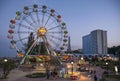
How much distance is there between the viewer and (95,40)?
18150 cm

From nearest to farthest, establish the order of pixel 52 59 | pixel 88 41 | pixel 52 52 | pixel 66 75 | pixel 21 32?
pixel 66 75 < pixel 21 32 < pixel 52 52 < pixel 52 59 < pixel 88 41

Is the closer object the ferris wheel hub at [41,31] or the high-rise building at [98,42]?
the ferris wheel hub at [41,31]

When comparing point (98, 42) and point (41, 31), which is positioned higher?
point (98, 42)

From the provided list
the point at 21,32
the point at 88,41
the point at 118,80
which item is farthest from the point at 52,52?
the point at 88,41

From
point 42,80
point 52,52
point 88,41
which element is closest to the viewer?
point 42,80

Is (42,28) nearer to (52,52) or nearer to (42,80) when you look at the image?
Answer: (52,52)

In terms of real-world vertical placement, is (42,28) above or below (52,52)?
above

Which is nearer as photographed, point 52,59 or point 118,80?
point 118,80

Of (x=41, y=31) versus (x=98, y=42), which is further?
(x=98, y=42)

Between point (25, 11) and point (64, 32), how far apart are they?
8.85 meters

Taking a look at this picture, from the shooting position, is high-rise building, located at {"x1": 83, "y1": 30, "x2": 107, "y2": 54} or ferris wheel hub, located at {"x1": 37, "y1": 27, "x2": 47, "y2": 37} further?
high-rise building, located at {"x1": 83, "y1": 30, "x2": 107, "y2": 54}

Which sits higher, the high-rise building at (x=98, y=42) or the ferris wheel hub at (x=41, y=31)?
the high-rise building at (x=98, y=42)

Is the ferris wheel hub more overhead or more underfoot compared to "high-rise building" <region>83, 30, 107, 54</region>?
more underfoot

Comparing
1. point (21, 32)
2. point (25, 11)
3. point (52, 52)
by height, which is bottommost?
point (52, 52)
